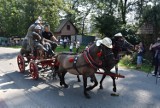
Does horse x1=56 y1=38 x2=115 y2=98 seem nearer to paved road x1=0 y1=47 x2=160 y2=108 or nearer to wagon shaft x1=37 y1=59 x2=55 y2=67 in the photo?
paved road x1=0 y1=47 x2=160 y2=108

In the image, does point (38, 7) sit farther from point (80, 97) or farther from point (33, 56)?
point (80, 97)

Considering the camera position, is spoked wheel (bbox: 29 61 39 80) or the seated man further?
the seated man

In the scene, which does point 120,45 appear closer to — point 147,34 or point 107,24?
point 147,34

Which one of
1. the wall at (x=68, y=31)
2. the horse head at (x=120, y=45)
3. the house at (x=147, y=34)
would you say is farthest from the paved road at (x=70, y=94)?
the wall at (x=68, y=31)

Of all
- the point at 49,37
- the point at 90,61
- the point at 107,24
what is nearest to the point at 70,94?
the point at 90,61

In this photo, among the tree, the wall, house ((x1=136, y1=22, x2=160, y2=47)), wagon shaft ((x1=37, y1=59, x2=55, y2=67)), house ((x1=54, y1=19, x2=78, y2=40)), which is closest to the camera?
wagon shaft ((x1=37, y1=59, x2=55, y2=67))

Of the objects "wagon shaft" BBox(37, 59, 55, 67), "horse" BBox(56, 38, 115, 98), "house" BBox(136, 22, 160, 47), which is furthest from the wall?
"horse" BBox(56, 38, 115, 98)

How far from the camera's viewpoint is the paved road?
687cm

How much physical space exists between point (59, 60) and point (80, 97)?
1953mm

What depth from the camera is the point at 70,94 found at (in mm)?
7867

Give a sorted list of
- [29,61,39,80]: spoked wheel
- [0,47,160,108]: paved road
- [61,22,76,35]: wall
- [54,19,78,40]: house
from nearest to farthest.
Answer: [0,47,160,108]: paved road, [29,61,39,80]: spoked wheel, [54,19,78,40]: house, [61,22,76,35]: wall

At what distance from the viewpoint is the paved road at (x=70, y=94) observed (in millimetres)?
6867

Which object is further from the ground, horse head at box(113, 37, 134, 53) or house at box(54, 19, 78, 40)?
house at box(54, 19, 78, 40)

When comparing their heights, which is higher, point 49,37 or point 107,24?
point 107,24
